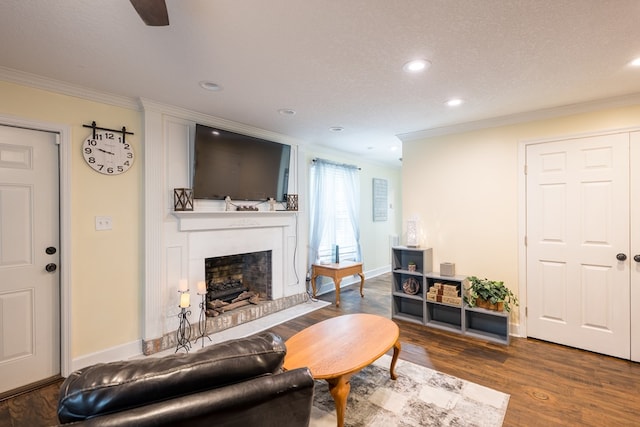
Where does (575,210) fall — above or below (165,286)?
above

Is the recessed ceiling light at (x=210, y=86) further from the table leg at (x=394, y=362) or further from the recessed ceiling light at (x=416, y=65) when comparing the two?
the table leg at (x=394, y=362)

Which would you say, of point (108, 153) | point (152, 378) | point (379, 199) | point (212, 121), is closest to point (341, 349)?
point (152, 378)

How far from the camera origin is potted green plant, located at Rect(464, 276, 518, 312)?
127 inches

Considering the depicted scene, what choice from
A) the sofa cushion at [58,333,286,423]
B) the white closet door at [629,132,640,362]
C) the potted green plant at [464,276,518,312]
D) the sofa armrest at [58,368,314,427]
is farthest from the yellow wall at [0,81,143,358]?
the white closet door at [629,132,640,362]

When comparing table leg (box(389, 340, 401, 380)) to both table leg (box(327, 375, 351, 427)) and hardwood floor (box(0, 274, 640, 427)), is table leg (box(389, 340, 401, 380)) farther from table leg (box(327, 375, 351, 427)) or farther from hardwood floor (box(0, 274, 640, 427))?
table leg (box(327, 375, 351, 427))

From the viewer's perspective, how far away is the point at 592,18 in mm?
1650

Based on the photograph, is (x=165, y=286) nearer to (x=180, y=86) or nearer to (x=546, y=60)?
(x=180, y=86)

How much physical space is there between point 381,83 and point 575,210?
237cm

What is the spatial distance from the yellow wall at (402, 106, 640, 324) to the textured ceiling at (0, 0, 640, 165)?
304mm

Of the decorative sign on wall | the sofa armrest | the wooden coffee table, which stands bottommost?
the wooden coffee table

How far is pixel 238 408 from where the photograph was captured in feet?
3.13

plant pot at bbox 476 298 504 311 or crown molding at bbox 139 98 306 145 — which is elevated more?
crown molding at bbox 139 98 306 145

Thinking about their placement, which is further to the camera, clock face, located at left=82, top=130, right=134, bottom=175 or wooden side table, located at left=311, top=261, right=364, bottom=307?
wooden side table, located at left=311, top=261, right=364, bottom=307

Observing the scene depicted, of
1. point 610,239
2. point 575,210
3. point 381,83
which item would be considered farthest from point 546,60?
point 610,239
